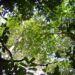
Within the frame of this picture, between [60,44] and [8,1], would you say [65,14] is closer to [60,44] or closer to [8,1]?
[60,44]

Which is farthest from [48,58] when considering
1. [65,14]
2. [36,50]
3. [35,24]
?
[65,14]

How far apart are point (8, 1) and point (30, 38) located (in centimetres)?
1676

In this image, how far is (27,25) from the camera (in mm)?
22391

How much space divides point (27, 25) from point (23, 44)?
175 cm

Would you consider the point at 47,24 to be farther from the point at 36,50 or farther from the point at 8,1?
the point at 8,1

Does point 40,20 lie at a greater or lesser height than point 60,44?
greater

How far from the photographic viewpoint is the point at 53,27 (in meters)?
20.0

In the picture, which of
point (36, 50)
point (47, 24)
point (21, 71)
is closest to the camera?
point (21, 71)

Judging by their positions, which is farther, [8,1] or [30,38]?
[30,38]

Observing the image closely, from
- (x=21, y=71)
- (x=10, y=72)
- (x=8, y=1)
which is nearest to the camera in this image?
(x=21, y=71)

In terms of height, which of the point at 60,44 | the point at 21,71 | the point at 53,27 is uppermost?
the point at 21,71

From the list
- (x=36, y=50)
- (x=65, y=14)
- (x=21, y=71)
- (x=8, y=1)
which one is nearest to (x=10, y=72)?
(x=21, y=71)

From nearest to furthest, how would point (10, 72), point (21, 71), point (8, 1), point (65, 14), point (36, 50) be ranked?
point (21, 71), point (10, 72), point (8, 1), point (65, 14), point (36, 50)

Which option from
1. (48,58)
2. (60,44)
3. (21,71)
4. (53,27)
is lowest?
(48,58)
